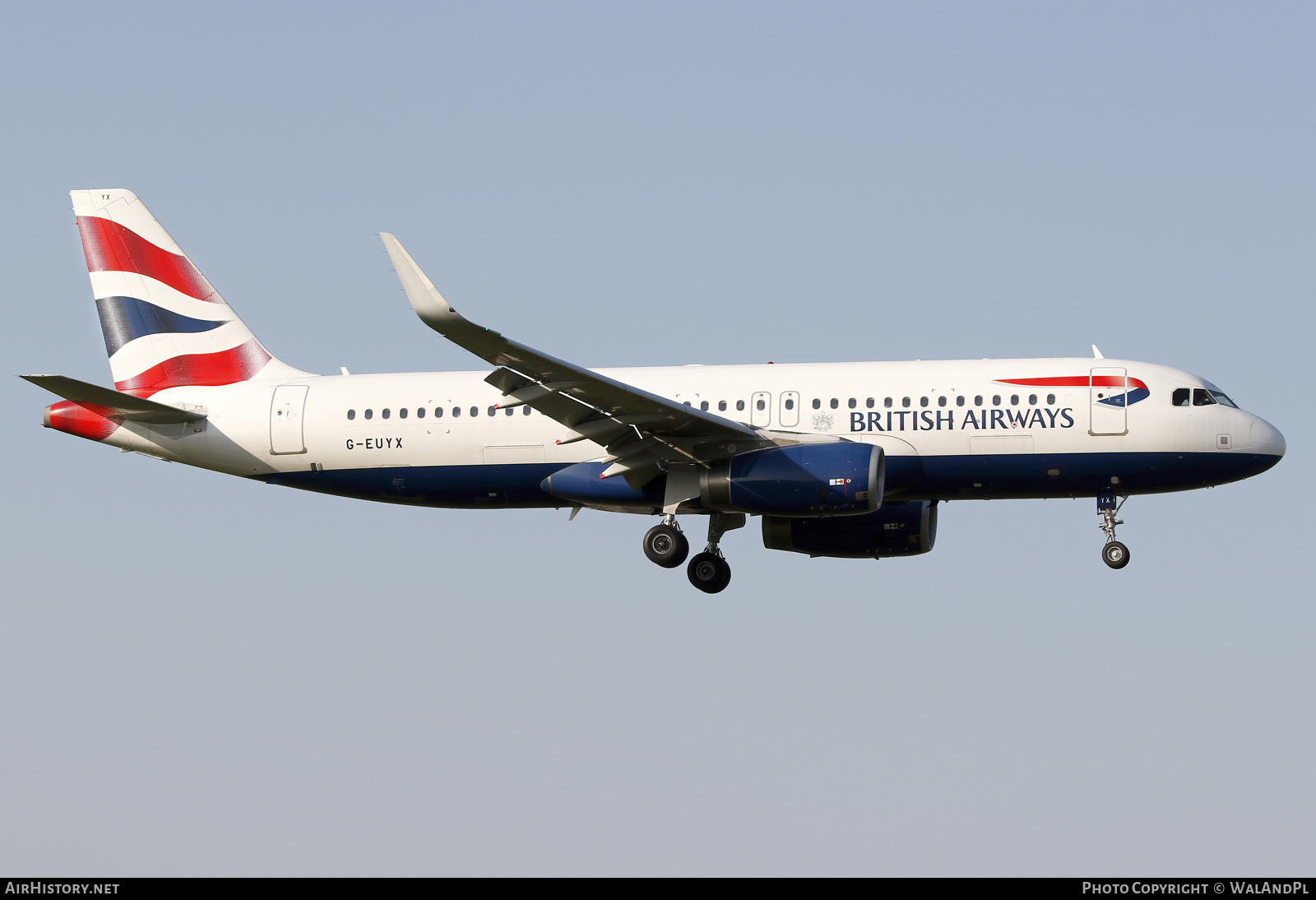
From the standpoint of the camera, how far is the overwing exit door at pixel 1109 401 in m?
35.1

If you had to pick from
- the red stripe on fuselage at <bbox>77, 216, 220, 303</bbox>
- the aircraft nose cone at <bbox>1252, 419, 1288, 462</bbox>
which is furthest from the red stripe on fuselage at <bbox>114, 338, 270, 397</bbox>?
the aircraft nose cone at <bbox>1252, 419, 1288, 462</bbox>

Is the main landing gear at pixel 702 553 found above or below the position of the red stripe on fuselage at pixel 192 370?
below

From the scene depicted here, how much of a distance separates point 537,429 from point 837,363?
667cm

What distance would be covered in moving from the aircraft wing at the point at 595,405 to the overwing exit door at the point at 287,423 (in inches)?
254

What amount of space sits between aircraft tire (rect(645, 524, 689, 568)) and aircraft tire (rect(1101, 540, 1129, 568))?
8.87m

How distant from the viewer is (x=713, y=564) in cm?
3856

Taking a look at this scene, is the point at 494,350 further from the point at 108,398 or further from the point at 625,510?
the point at 108,398

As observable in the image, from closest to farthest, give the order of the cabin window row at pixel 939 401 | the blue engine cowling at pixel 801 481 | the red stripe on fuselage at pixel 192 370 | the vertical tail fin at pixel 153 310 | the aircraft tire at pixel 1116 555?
the blue engine cowling at pixel 801 481 → the cabin window row at pixel 939 401 → the aircraft tire at pixel 1116 555 → the red stripe on fuselage at pixel 192 370 → the vertical tail fin at pixel 153 310

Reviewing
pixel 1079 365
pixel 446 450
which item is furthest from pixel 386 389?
pixel 1079 365

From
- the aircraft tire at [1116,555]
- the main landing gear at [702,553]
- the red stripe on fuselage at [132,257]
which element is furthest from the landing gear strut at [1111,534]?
the red stripe on fuselage at [132,257]

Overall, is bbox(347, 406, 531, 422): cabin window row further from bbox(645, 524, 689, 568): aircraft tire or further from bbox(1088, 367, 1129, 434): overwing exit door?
bbox(1088, 367, 1129, 434): overwing exit door

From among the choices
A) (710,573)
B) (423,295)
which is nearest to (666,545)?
(710,573)

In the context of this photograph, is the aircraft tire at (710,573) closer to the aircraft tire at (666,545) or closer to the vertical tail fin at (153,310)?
the aircraft tire at (666,545)

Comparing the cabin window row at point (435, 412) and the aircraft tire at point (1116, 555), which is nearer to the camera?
the aircraft tire at point (1116, 555)
